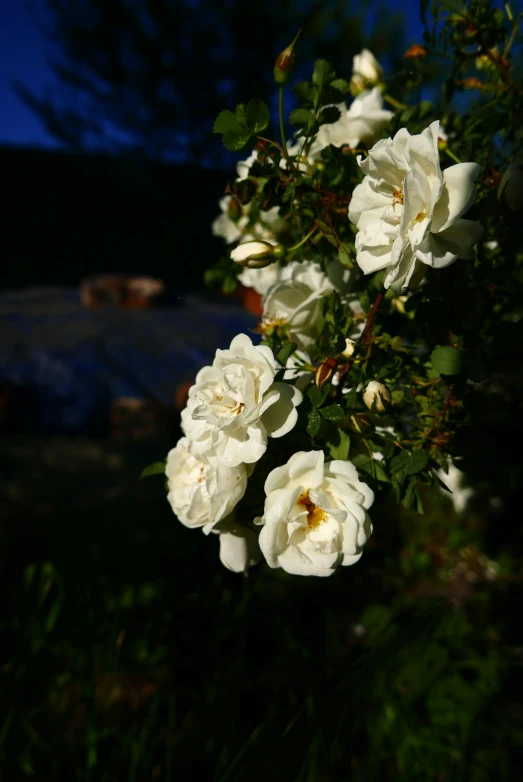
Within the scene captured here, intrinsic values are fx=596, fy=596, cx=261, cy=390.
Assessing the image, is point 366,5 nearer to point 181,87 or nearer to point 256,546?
point 181,87

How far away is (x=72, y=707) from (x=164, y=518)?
98cm

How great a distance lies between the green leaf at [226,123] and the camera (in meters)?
0.73

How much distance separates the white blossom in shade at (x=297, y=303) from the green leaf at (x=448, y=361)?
0.18m

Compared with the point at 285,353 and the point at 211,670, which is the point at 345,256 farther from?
the point at 211,670

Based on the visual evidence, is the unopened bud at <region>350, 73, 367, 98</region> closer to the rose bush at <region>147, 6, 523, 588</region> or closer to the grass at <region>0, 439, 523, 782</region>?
the rose bush at <region>147, 6, 523, 588</region>

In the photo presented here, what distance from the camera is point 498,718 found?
1546mm

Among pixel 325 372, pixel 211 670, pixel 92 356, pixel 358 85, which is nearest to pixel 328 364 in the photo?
pixel 325 372

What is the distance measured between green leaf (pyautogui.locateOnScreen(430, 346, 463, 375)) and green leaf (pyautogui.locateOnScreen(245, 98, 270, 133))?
34cm

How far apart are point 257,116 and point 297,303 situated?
251 mm

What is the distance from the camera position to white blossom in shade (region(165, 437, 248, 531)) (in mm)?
663

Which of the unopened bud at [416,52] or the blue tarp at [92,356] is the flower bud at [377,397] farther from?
the blue tarp at [92,356]

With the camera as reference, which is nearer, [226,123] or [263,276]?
[226,123]

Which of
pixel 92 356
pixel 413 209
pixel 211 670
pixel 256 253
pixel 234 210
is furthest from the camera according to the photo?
pixel 92 356

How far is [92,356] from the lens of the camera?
445cm
